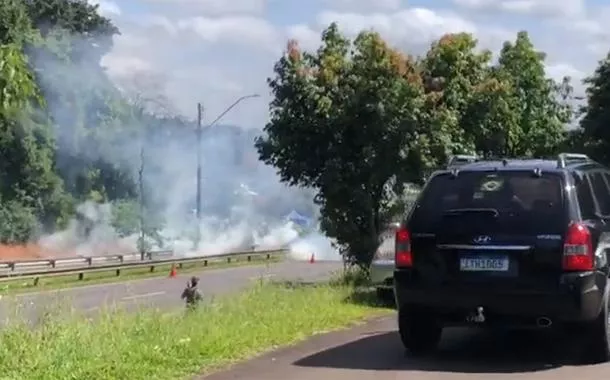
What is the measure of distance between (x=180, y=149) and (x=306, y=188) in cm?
5009

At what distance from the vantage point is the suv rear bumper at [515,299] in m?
10.1

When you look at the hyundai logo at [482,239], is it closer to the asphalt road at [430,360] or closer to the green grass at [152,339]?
the asphalt road at [430,360]

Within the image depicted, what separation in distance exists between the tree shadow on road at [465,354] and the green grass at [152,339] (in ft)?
2.41

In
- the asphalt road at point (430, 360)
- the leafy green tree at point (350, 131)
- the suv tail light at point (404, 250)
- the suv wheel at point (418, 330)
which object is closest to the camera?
the asphalt road at point (430, 360)

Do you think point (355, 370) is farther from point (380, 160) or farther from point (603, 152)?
point (603, 152)

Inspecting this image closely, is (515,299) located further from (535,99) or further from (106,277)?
(106,277)

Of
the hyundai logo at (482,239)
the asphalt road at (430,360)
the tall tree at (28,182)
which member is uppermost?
the tall tree at (28,182)

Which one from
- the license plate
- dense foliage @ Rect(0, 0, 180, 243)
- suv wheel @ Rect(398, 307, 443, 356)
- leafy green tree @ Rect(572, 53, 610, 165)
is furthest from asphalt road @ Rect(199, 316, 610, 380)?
dense foliage @ Rect(0, 0, 180, 243)

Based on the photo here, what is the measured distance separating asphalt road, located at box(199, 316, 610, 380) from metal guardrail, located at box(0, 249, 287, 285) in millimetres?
27257

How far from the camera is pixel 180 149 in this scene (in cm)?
7238

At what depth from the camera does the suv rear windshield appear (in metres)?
10.3

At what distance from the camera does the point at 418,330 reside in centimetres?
1119

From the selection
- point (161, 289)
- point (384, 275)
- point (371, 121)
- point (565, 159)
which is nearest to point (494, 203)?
point (565, 159)

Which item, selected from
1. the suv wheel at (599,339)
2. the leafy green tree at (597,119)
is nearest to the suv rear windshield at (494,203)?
the suv wheel at (599,339)
